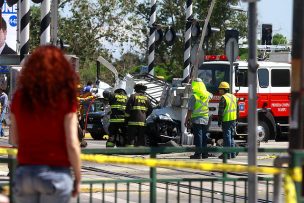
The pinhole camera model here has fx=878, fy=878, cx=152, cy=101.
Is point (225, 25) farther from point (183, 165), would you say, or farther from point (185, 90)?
point (183, 165)

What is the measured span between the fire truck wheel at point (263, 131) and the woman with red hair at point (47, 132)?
65.3ft

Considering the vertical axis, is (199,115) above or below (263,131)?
above

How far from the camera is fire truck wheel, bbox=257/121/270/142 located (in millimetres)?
26031

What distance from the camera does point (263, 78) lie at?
26.9m

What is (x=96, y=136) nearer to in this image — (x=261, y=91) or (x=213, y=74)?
(x=213, y=74)

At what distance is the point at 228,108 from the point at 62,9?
35.7 m

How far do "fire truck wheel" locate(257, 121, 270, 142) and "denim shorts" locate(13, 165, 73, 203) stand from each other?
2001 cm

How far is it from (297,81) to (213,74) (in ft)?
58.5

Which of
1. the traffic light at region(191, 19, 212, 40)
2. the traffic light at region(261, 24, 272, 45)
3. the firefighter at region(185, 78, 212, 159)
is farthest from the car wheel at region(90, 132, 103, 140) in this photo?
the traffic light at region(261, 24, 272, 45)

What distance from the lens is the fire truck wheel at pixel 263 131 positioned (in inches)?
1025

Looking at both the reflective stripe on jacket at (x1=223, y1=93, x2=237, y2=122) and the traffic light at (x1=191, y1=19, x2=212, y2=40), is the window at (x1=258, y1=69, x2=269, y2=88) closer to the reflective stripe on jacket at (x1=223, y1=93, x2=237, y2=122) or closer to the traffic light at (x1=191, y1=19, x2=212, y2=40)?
the traffic light at (x1=191, y1=19, x2=212, y2=40)

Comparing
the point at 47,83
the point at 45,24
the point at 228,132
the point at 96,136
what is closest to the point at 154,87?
the point at 96,136

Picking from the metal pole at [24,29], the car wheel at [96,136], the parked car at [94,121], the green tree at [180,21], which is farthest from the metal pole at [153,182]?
the green tree at [180,21]

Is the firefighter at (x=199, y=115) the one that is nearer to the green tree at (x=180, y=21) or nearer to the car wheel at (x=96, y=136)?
the car wheel at (x=96, y=136)
